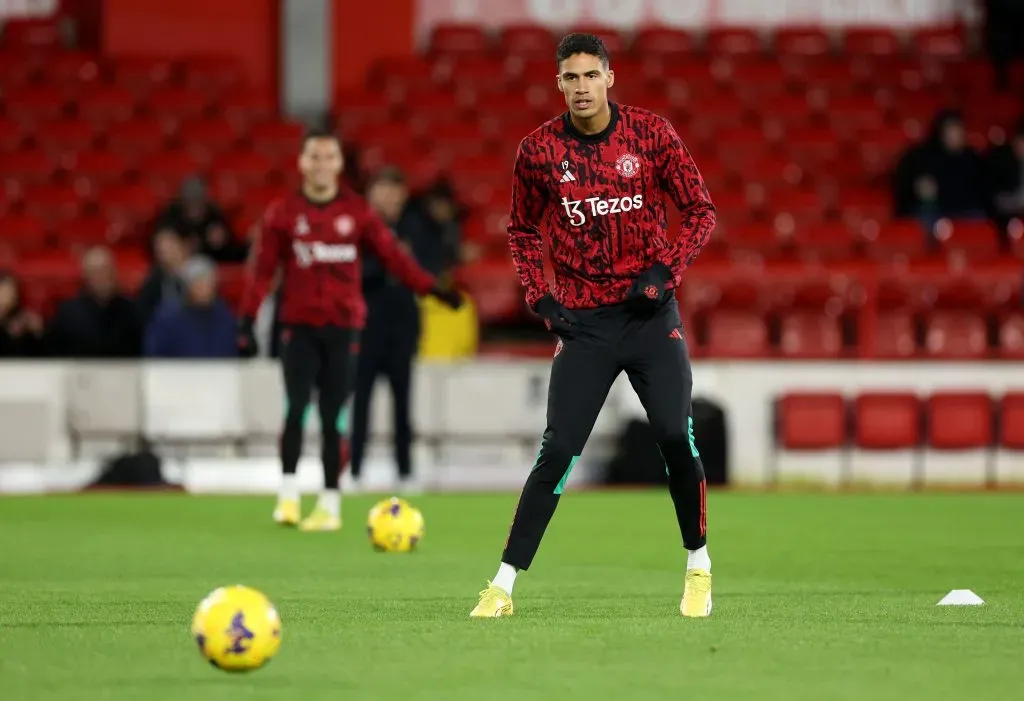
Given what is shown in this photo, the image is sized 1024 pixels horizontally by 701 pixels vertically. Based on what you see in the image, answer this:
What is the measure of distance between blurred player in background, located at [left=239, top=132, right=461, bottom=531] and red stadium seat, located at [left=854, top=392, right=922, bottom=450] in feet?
19.2

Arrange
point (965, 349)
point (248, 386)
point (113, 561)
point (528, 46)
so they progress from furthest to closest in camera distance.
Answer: point (528, 46) < point (965, 349) < point (248, 386) < point (113, 561)

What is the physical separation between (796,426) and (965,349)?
1847 millimetres

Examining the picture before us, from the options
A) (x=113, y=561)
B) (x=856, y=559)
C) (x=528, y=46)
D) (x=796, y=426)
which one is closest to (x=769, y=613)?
(x=856, y=559)

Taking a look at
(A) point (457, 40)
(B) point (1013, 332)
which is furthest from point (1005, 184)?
(A) point (457, 40)

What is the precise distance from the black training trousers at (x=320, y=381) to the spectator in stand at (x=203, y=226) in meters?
6.20

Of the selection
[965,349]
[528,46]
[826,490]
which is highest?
[528,46]

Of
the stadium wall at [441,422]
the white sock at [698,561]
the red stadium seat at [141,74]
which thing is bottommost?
the stadium wall at [441,422]

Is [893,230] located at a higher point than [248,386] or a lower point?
higher

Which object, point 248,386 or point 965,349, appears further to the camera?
point 965,349

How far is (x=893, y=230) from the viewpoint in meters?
18.2

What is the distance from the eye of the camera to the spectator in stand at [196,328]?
14867 millimetres

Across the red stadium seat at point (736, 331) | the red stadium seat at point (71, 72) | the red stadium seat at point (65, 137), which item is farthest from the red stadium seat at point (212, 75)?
the red stadium seat at point (736, 331)

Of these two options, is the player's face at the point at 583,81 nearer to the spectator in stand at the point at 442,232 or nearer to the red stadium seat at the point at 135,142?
the spectator in stand at the point at 442,232

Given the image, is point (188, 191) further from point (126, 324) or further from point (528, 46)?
point (528, 46)
